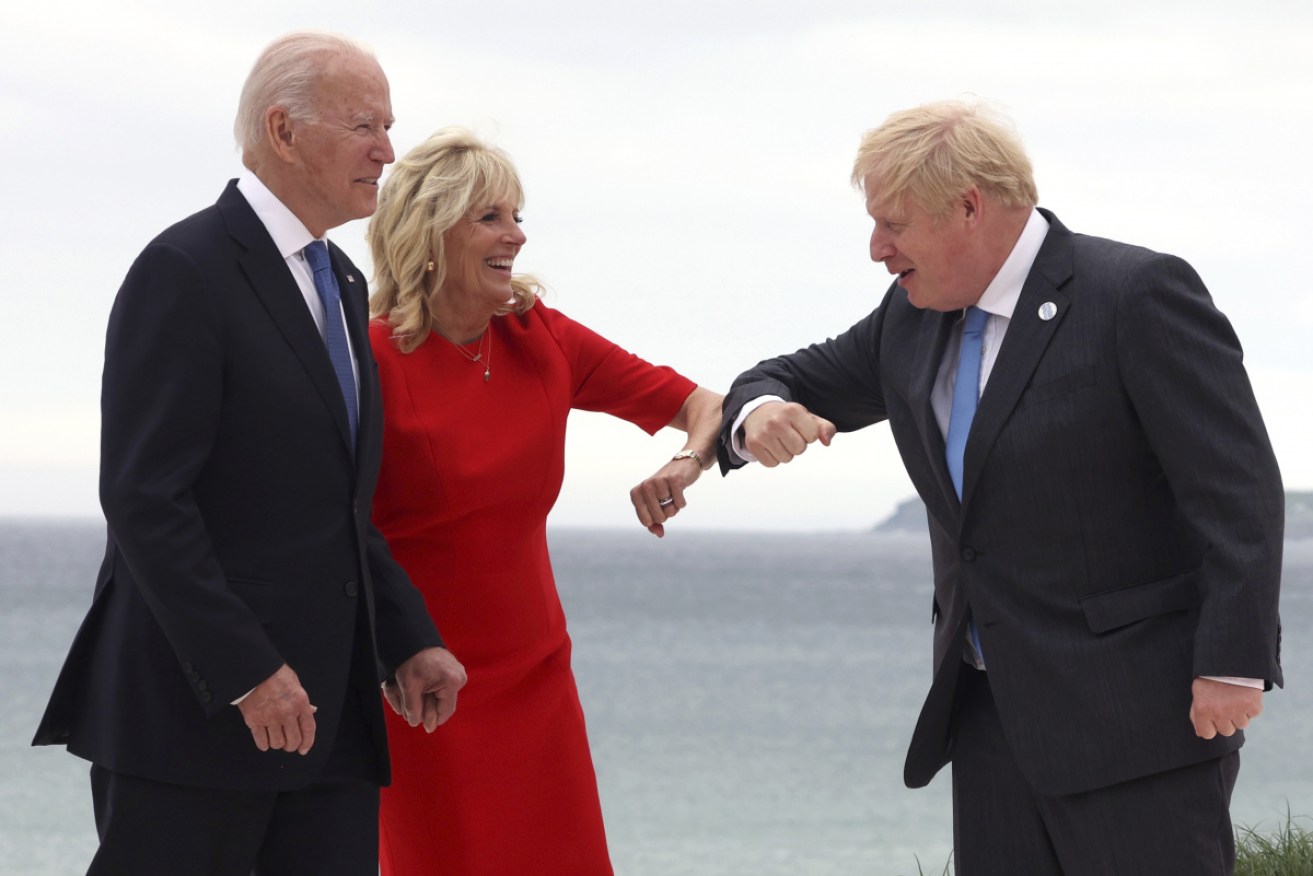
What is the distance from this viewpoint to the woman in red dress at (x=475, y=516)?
3.12m

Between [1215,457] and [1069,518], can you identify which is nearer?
[1215,457]

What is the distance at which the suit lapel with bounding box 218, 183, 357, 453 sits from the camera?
251 cm

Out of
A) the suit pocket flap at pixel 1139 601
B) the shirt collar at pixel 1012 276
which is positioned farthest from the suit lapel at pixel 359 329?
the suit pocket flap at pixel 1139 601

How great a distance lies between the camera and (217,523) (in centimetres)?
Answer: 243

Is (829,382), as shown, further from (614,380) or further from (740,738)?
(740,738)

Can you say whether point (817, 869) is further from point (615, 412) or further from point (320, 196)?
point (320, 196)

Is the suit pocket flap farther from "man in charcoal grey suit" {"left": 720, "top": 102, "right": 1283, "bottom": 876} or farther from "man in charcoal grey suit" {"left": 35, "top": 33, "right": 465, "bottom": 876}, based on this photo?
"man in charcoal grey suit" {"left": 35, "top": 33, "right": 465, "bottom": 876}

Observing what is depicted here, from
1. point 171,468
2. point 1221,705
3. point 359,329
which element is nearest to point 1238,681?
point 1221,705

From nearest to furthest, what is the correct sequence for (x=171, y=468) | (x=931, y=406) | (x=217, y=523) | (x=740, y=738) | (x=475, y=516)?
(x=171, y=468)
(x=217, y=523)
(x=931, y=406)
(x=475, y=516)
(x=740, y=738)

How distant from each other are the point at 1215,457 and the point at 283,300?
152 centimetres

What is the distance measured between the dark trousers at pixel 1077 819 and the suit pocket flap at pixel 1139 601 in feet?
0.62

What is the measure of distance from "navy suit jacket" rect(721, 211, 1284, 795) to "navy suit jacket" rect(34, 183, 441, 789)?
1.08m

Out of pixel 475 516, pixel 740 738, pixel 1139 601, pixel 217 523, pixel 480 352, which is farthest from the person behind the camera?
pixel 740 738

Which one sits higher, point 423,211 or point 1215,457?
point 423,211
